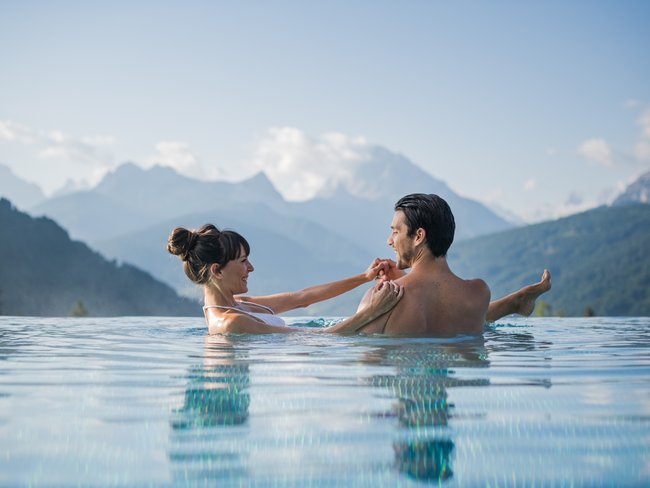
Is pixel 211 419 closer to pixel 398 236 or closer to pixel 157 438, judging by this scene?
pixel 157 438

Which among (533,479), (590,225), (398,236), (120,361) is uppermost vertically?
(590,225)

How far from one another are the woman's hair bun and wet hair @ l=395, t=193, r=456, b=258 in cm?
193

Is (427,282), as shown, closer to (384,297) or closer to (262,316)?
(384,297)

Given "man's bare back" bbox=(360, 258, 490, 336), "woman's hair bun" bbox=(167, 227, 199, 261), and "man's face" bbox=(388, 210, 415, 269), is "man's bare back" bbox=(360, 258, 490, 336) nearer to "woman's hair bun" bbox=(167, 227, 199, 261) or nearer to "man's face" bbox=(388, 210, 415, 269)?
"man's face" bbox=(388, 210, 415, 269)

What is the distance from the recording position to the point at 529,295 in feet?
24.6

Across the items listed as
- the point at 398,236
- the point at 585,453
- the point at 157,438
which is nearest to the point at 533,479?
the point at 585,453

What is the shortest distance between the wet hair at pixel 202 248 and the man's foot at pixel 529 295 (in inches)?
106

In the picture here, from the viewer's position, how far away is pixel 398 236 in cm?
624

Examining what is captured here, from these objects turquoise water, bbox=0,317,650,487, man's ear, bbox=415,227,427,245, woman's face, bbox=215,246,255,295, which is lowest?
turquoise water, bbox=0,317,650,487

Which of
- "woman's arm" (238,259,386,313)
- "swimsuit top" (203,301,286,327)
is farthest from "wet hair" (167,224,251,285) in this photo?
"woman's arm" (238,259,386,313)

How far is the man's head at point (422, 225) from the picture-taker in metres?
6.15

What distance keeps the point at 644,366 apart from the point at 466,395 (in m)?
1.84

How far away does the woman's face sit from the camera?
279 inches

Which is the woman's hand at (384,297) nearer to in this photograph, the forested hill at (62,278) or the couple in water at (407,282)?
the couple in water at (407,282)
